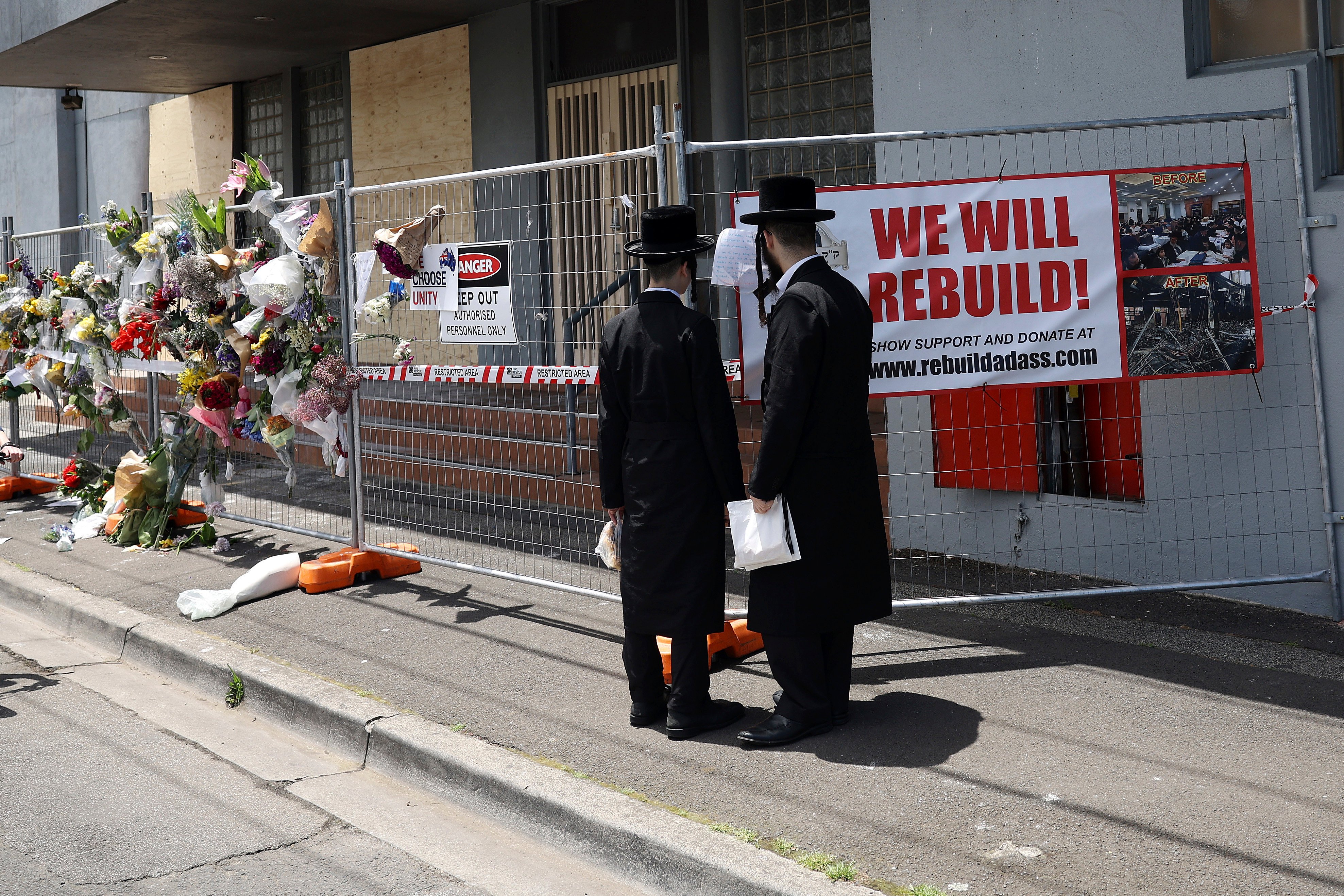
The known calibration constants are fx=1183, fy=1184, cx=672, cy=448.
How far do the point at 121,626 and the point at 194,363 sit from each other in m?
1.89

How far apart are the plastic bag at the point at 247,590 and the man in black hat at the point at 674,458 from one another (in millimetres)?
3184

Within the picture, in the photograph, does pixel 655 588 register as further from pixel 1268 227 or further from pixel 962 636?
pixel 1268 227

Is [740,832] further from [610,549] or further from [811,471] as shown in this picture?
[610,549]

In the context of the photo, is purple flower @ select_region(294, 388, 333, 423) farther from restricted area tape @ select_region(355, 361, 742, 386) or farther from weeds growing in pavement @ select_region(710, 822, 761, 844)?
weeds growing in pavement @ select_region(710, 822, 761, 844)

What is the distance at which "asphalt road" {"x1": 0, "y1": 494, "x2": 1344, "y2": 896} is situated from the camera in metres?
3.53

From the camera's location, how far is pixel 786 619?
4.42 meters

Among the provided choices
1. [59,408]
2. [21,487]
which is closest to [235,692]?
[59,408]

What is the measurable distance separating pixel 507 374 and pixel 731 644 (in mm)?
1834

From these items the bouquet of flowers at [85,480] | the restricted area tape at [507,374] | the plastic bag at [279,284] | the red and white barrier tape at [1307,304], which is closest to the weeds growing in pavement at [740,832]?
the restricted area tape at [507,374]

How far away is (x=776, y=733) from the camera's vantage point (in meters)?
4.43

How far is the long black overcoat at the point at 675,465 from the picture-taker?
14.8 feet

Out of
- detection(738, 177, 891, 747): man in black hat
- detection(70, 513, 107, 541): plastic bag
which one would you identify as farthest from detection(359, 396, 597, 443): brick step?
detection(738, 177, 891, 747): man in black hat

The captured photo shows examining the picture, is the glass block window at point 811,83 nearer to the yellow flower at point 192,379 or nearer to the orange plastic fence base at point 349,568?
the orange plastic fence base at point 349,568

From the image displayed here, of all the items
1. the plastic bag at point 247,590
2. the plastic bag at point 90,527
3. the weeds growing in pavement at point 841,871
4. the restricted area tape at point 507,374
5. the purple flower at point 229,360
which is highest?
the purple flower at point 229,360
